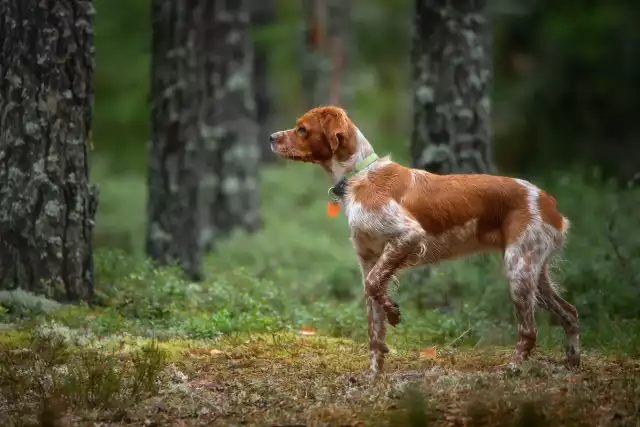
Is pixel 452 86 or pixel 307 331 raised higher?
pixel 452 86

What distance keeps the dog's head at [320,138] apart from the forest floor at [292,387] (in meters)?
1.70

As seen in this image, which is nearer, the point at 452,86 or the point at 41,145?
the point at 41,145

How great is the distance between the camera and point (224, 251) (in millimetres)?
15641

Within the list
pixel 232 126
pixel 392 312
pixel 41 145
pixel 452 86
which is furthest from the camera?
pixel 232 126

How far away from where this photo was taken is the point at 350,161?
24.3 feet

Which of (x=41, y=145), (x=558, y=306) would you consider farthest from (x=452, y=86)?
(x=41, y=145)

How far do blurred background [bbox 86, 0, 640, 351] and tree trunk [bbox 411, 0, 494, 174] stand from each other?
0.57 meters

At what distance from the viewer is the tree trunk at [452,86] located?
11.4 meters

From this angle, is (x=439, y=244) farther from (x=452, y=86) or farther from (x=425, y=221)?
(x=452, y=86)

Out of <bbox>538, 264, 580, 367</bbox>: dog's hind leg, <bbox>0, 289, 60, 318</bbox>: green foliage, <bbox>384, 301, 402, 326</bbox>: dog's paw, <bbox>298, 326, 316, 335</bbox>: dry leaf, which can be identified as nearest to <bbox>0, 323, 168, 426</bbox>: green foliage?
<bbox>0, 289, 60, 318</bbox>: green foliage

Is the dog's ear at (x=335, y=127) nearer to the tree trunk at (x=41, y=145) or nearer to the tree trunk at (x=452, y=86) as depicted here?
the tree trunk at (x=41, y=145)

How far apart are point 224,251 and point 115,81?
832 cm

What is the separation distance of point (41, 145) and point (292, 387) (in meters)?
4.00

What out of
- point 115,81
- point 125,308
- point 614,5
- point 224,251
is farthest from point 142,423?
point 115,81
